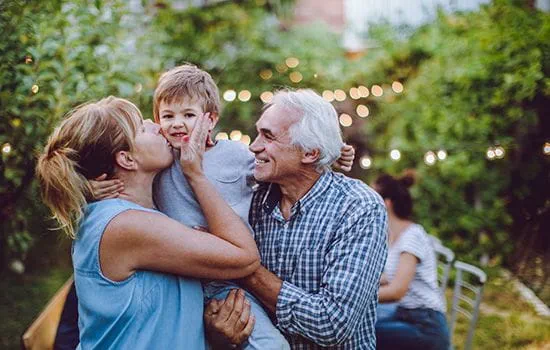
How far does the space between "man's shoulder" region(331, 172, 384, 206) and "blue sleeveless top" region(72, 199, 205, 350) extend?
563mm

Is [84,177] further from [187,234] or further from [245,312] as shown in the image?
[245,312]

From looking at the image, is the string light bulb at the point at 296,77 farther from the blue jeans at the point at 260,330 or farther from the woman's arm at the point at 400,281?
the blue jeans at the point at 260,330

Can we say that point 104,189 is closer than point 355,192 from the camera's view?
Yes

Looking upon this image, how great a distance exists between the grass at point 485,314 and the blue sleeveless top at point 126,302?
3.14 m

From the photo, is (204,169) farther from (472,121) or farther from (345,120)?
(345,120)

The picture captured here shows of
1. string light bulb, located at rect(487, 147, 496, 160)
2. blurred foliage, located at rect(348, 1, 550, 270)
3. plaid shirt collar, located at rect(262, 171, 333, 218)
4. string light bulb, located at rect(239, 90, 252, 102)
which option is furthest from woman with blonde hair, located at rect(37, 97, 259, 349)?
string light bulb, located at rect(239, 90, 252, 102)

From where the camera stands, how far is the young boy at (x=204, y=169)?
6.52 feet

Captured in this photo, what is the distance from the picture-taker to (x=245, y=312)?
6.31 ft

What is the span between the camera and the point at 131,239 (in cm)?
176

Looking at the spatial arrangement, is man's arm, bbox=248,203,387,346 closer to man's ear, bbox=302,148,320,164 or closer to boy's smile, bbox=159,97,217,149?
man's ear, bbox=302,148,320,164

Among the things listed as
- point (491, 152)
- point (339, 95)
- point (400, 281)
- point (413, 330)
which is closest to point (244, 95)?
point (339, 95)

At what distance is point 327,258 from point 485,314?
369 cm

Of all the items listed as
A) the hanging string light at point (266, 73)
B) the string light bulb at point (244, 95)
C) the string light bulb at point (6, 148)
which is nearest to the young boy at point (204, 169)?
the string light bulb at point (6, 148)

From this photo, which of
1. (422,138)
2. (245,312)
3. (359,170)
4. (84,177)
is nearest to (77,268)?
(84,177)
